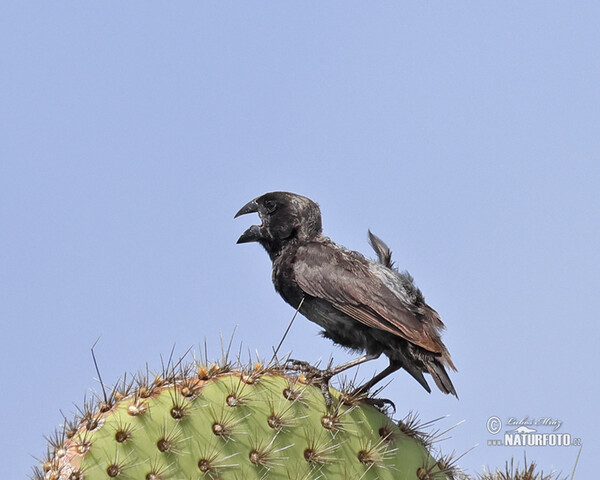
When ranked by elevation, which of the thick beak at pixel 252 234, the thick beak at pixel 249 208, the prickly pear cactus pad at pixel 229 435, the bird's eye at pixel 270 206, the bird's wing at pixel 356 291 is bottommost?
the prickly pear cactus pad at pixel 229 435

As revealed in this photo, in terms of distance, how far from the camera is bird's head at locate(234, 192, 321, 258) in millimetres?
5949

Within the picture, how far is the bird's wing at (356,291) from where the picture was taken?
5.10 m

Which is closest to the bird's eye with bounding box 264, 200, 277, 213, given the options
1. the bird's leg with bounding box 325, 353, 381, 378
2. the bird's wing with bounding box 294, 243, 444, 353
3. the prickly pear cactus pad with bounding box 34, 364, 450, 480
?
the bird's wing with bounding box 294, 243, 444, 353

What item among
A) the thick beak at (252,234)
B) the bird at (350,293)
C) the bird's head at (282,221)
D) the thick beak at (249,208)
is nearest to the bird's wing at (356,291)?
the bird at (350,293)

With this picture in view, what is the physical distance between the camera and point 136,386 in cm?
412

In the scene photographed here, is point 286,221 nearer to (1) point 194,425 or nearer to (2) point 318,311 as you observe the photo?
(2) point 318,311

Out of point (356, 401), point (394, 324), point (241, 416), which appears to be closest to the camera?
point (241, 416)

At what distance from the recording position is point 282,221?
597 cm

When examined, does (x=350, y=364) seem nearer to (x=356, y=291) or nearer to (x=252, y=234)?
(x=356, y=291)

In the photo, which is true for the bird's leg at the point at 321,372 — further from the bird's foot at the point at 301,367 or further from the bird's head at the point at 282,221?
the bird's head at the point at 282,221

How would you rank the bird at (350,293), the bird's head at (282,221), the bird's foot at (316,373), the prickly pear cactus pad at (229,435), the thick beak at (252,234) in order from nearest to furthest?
the prickly pear cactus pad at (229,435)
the bird's foot at (316,373)
the bird at (350,293)
the bird's head at (282,221)
the thick beak at (252,234)

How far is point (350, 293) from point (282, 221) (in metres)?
0.87

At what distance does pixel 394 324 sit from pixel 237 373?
1.15m

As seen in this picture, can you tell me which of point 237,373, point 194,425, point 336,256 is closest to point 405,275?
point 336,256
